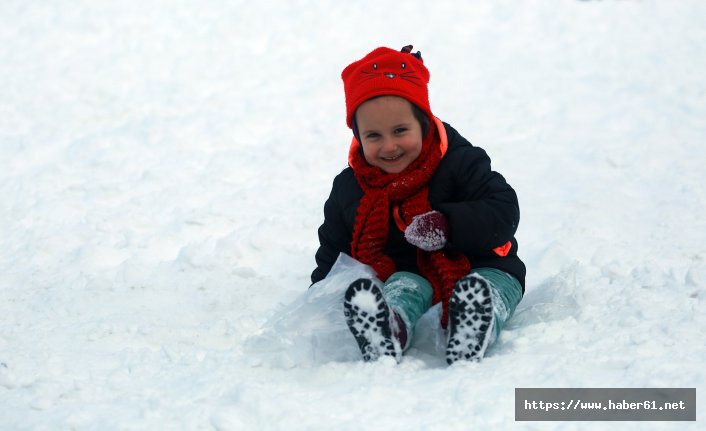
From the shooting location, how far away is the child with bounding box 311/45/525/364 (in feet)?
8.79

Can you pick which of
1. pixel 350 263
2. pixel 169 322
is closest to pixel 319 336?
pixel 350 263

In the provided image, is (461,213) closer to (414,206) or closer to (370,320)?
(414,206)

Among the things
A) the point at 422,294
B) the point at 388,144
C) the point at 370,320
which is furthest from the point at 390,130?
the point at 370,320

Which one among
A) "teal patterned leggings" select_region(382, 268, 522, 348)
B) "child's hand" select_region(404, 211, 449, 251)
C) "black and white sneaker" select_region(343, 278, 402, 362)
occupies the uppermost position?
"child's hand" select_region(404, 211, 449, 251)

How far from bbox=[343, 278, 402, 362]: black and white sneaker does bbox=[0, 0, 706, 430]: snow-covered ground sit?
0.06 m

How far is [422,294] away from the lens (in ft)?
9.34

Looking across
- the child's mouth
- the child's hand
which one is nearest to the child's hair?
the child's mouth

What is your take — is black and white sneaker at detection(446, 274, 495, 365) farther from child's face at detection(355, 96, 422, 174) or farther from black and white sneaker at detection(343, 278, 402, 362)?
child's face at detection(355, 96, 422, 174)

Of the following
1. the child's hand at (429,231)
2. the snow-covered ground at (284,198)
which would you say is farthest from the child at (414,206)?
the snow-covered ground at (284,198)

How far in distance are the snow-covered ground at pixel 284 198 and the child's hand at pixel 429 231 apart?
37 cm

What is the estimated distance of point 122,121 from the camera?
18.9 ft

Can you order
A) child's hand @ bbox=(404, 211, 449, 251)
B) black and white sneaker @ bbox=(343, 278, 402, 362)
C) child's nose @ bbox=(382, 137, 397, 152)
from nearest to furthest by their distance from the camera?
1. black and white sneaker @ bbox=(343, 278, 402, 362)
2. child's hand @ bbox=(404, 211, 449, 251)
3. child's nose @ bbox=(382, 137, 397, 152)

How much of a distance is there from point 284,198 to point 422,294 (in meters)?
2.00

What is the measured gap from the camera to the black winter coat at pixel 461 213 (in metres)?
2.68
